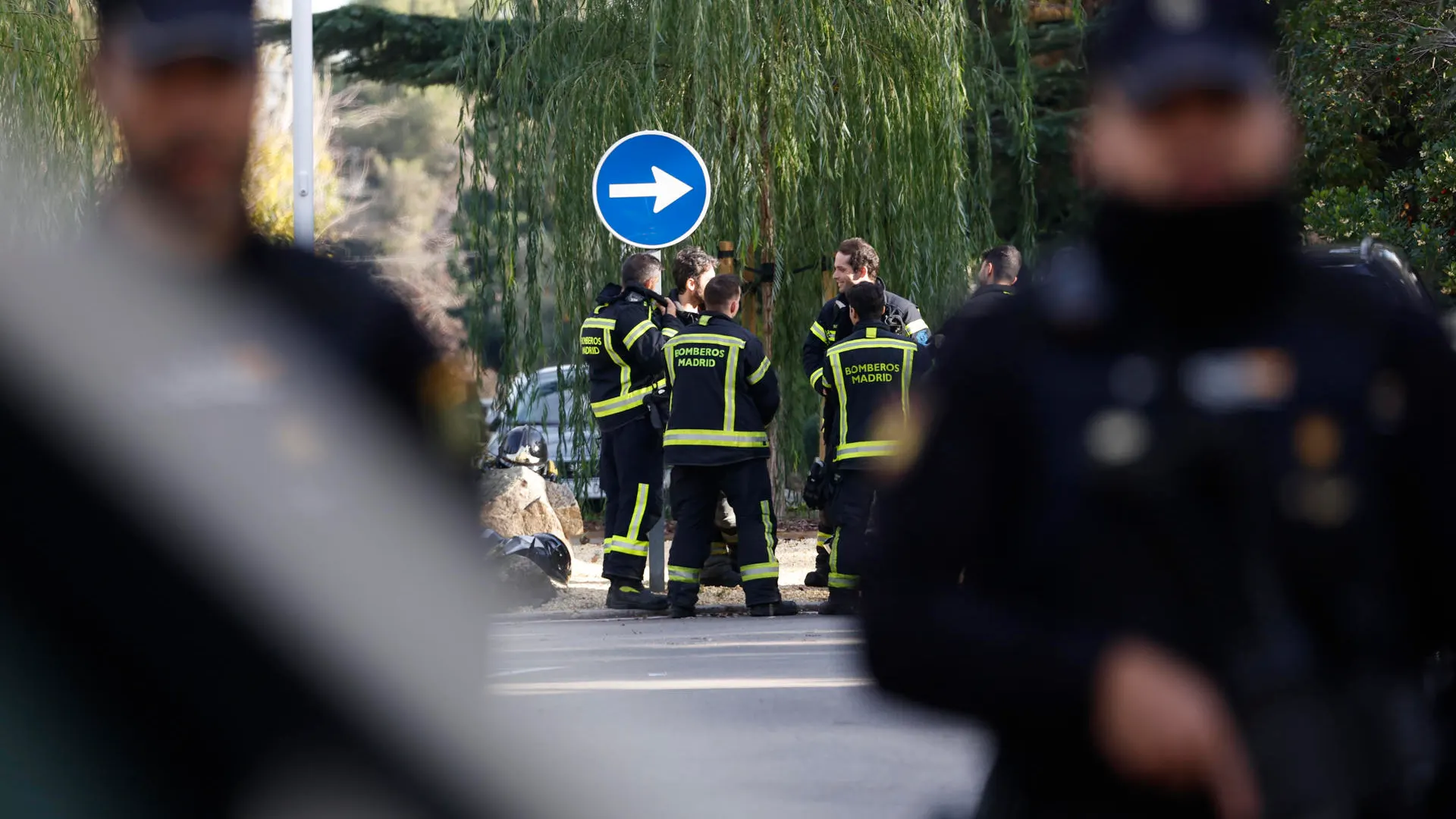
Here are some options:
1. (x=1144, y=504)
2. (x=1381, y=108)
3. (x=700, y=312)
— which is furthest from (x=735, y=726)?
(x=1381, y=108)

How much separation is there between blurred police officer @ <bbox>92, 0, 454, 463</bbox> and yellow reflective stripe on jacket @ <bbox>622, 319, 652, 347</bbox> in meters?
9.34

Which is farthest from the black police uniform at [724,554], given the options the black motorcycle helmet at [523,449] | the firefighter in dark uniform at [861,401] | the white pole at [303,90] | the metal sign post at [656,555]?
the black motorcycle helmet at [523,449]

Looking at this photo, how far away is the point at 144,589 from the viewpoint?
2203mm

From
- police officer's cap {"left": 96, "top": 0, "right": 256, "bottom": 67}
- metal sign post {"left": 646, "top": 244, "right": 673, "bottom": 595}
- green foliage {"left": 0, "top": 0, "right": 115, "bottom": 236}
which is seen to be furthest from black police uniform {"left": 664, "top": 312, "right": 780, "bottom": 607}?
police officer's cap {"left": 96, "top": 0, "right": 256, "bottom": 67}

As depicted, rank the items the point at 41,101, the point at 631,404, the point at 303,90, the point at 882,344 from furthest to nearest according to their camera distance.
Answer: the point at 41,101
the point at 303,90
the point at 631,404
the point at 882,344

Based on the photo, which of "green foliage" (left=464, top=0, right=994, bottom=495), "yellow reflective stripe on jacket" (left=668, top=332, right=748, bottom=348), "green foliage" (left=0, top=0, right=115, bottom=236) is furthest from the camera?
"green foliage" (left=0, top=0, right=115, bottom=236)

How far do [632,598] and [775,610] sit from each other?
830mm

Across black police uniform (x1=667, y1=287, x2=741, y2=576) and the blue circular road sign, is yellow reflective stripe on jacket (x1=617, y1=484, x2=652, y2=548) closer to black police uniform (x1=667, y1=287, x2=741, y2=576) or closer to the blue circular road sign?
black police uniform (x1=667, y1=287, x2=741, y2=576)

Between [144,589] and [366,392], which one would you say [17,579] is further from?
[366,392]

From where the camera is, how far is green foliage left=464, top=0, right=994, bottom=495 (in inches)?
575

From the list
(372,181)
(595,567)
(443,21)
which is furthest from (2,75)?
(372,181)

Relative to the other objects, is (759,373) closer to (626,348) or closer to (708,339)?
(708,339)

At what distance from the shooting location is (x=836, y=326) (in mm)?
11867

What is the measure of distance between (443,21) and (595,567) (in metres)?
11.6
